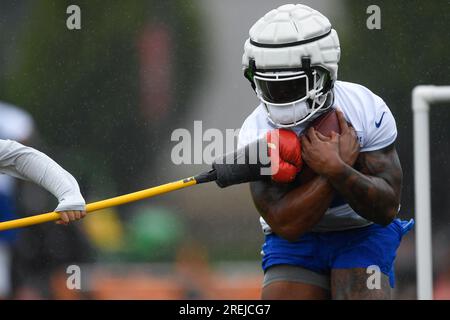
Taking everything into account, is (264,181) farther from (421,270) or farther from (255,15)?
(255,15)

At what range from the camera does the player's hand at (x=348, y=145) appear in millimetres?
Result: 3482

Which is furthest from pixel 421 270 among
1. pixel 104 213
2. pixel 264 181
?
pixel 104 213

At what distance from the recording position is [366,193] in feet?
11.3

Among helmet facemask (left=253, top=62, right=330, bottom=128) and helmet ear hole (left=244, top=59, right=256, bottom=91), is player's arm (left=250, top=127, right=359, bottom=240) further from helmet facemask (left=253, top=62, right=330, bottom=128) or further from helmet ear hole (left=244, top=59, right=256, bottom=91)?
helmet ear hole (left=244, top=59, right=256, bottom=91)

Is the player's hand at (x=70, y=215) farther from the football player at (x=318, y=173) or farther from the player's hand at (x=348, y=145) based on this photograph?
the player's hand at (x=348, y=145)

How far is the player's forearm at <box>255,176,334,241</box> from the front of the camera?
11.4 ft

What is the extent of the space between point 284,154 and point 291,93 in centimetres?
19

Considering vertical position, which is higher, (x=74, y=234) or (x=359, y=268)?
(x=74, y=234)

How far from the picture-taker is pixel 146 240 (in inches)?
257

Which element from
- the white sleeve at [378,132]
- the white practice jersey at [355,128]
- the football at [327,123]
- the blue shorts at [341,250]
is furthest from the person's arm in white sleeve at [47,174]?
the white sleeve at [378,132]

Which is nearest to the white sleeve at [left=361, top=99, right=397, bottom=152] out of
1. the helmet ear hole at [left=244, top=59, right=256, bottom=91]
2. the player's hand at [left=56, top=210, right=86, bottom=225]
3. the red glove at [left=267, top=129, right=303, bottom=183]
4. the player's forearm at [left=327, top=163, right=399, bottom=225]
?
the player's forearm at [left=327, top=163, right=399, bottom=225]

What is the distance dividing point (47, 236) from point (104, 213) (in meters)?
0.42

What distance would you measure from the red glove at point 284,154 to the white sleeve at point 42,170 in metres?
0.58

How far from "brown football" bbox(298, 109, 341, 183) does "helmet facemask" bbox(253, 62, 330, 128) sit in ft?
0.11
